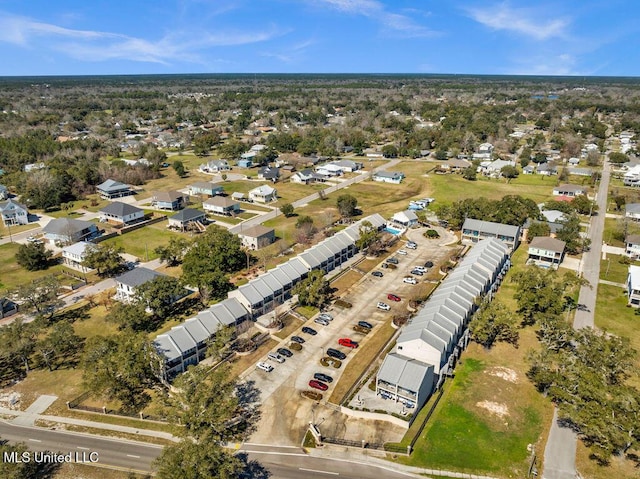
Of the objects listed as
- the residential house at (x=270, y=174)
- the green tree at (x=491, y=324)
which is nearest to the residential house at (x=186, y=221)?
the residential house at (x=270, y=174)

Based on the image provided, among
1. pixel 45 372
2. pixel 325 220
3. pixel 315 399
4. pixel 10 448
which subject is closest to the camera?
pixel 10 448

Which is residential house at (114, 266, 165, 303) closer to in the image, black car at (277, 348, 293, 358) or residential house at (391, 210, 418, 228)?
black car at (277, 348, 293, 358)

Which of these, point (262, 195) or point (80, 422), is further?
point (262, 195)

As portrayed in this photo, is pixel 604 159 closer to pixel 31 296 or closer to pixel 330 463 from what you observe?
pixel 330 463

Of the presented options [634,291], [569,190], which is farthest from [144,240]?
[569,190]

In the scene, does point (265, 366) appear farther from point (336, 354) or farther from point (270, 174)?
point (270, 174)

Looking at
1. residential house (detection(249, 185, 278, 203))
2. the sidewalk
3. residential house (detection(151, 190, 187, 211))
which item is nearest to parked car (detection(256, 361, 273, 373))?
the sidewalk

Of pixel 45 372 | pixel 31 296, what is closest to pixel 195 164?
pixel 31 296

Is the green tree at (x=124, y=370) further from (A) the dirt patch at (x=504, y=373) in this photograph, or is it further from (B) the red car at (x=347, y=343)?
(A) the dirt patch at (x=504, y=373)
